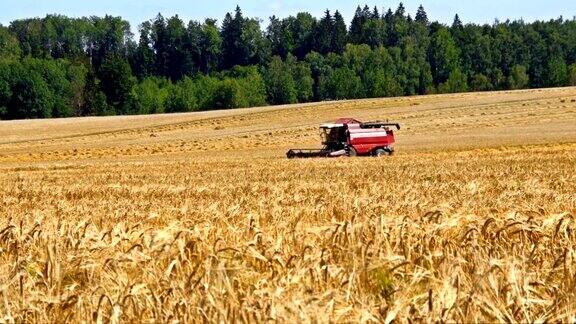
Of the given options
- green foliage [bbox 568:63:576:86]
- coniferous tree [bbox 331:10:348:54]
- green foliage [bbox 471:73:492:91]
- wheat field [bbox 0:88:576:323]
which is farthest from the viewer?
coniferous tree [bbox 331:10:348:54]

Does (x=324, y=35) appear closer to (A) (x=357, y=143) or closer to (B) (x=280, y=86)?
(B) (x=280, y=86)

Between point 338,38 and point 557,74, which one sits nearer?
point 557,74

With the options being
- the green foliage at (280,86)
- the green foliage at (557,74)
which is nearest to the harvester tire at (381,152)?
the green foliage at (280,86)

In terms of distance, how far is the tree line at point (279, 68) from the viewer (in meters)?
128

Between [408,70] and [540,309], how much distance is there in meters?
147

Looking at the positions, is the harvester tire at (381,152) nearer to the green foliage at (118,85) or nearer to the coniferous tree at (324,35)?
the green foliage at (118,85)

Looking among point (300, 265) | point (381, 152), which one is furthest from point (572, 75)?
point (300, 265)

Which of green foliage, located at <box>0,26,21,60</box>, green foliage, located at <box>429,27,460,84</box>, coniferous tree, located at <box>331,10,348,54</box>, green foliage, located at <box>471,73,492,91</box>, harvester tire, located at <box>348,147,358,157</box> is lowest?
green foliage, located at <box>471,73,492,91</box>

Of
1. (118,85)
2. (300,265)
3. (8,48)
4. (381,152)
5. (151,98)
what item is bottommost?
(381,152)

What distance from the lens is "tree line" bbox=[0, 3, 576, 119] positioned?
12781 centimetres

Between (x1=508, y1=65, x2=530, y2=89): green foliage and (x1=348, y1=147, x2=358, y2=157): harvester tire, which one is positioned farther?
(x1=508, y1=65, x2=530, y2=89): green foliage

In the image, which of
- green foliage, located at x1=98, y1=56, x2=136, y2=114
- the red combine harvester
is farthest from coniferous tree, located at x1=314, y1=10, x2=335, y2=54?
the red combine harvester

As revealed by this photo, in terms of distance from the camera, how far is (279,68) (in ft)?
489

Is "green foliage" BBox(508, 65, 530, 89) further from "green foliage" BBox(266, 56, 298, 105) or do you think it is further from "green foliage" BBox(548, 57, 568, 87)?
"green foliage" BBox(266, 56, 298, 105)
